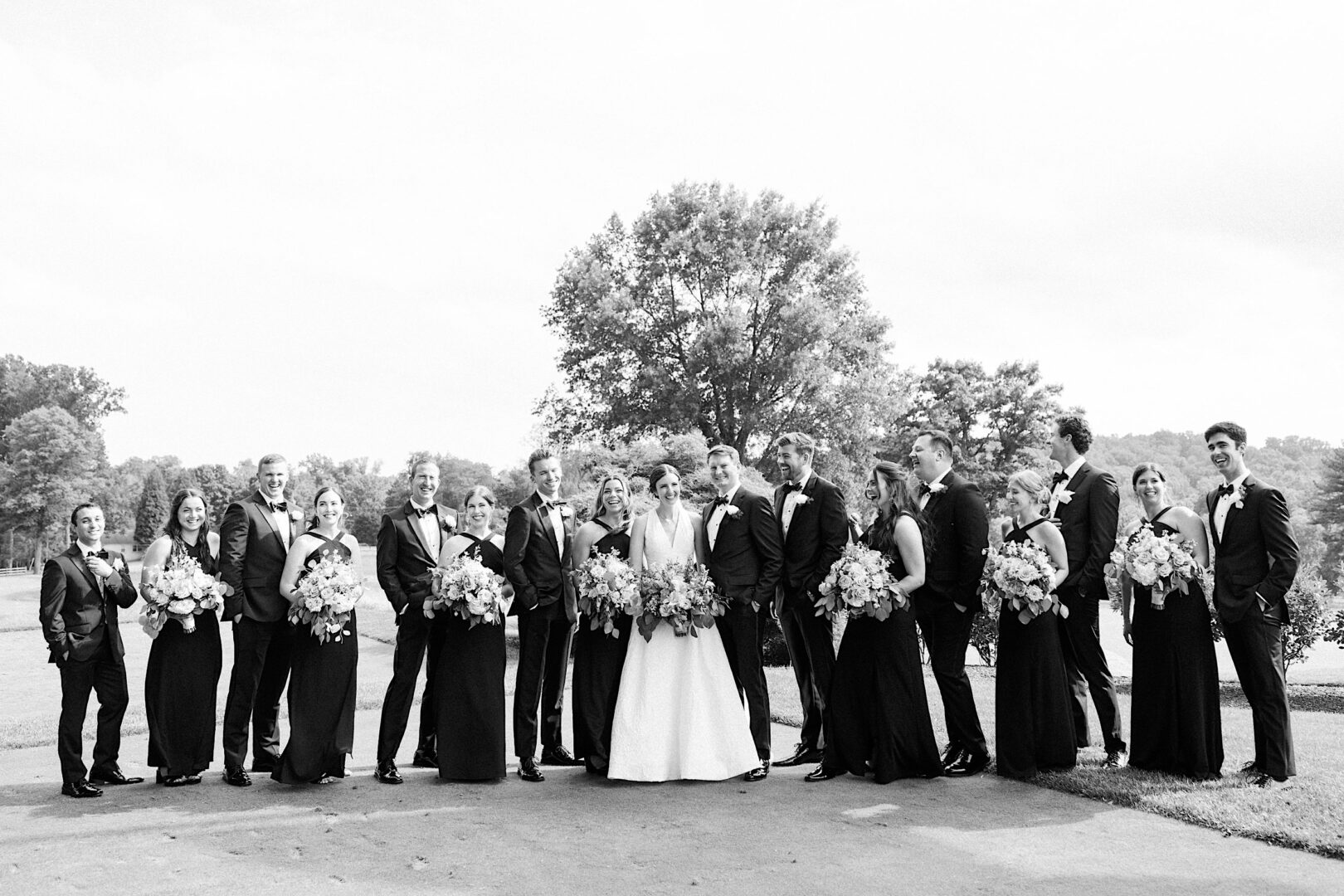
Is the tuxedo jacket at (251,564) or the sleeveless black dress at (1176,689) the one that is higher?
the tuxedo jacket at (251,564)

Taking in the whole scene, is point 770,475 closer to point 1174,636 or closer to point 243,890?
point 1174,636

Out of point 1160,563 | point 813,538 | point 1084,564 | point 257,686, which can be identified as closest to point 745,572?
point 813,538

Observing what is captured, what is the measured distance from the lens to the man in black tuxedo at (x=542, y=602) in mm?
8141

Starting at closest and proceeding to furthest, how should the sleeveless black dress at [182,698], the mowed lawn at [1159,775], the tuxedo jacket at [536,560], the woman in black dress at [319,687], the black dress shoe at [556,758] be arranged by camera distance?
the mowed lawn at [1159,775], the woman in black dress at [319,687], the sleeveless black dress at [182,698], the tuxedo jacket at [536,560], the black dress shoe at [556,758]

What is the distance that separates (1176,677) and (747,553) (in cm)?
338

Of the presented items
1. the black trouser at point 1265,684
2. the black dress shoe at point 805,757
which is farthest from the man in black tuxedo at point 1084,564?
the black dress shoe at point 805,757

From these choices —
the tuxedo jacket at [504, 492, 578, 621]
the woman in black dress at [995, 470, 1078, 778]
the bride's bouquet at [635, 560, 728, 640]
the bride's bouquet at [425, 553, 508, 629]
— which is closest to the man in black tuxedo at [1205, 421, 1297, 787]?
the woman in black dress at [995, 470, 1078, 778]

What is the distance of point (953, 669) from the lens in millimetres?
7883

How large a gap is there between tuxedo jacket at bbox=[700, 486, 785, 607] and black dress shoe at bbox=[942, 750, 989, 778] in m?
1.93

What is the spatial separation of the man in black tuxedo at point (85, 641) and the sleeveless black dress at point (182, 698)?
0.24m

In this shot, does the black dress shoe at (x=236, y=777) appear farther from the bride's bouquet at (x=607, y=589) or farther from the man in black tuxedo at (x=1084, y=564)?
Result: the man in black tuxedo at (x=1084, y=564)

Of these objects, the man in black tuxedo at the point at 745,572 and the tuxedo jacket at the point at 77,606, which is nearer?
the tuxedo jacket at the point at 77,606

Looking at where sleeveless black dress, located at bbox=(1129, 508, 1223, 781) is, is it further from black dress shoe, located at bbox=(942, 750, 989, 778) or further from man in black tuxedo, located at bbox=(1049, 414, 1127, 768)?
black dress shoe, located at bbox=(942, 750, 989, 778)

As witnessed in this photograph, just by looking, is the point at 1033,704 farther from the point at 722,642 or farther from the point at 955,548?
the point at 722,642
